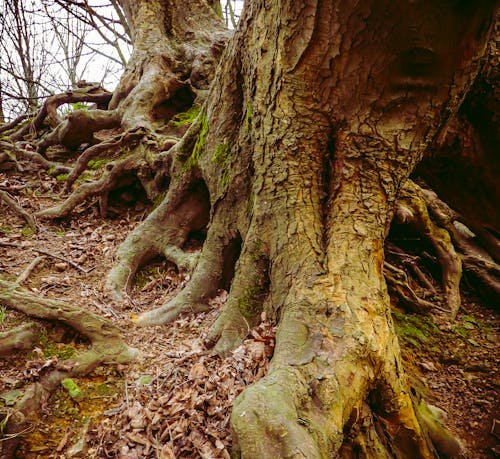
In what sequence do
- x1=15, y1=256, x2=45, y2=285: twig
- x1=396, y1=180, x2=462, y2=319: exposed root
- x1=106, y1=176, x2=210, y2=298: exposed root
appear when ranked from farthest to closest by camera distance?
x1=396, y1=180, x2=462, y2=319: exposed root < x1=106, y1=176, x2=210, y2=298: exposed root < x1=15, y1=256, x2=45, y2=285: twig

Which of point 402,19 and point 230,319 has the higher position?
point 402,19

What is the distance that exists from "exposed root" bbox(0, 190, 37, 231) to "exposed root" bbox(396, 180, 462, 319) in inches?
197

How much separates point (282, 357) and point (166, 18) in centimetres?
802

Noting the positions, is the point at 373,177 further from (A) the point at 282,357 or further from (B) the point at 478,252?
(B) the point at 478,252

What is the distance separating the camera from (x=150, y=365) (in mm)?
2670

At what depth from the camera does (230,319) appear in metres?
2.70

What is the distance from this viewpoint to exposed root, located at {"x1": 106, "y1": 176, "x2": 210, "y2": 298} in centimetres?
395

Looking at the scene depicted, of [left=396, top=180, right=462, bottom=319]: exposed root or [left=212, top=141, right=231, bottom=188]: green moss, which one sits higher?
[left=212, top=141, right=231, bottom=188]: green moss

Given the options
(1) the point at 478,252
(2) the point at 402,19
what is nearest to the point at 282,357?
(2) the point at 402,19

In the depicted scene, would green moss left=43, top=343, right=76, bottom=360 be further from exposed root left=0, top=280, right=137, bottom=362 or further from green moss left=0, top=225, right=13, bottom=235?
green moss left=0, top=225, right=13, bottom=235

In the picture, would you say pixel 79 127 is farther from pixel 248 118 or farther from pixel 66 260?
pixel 248 118

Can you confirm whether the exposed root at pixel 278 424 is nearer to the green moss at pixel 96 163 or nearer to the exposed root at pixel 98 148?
the exposed root at pixel 98 148

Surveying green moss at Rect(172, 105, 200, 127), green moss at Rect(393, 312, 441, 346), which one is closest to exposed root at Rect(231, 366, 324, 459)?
green moss at Rect(393, 312, 441, 346)

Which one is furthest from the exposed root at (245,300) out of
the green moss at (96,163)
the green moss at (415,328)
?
the green moss at (96,163)
